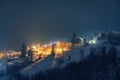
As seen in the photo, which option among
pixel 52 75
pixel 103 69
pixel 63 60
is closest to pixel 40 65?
pixel 63 60

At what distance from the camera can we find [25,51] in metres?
188

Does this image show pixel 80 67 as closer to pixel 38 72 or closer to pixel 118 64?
pixel 118 64

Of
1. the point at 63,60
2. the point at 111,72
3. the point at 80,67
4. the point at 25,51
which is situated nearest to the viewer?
the point at 111,72

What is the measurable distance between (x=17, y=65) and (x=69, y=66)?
37.7 metres

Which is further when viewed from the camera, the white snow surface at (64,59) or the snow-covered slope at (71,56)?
the white snow surface at (64,59)

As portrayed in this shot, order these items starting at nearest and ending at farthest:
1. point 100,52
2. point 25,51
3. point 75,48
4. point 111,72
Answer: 1. point 111,72
2. point 100,52
3. point 75,48
4. point 25,51

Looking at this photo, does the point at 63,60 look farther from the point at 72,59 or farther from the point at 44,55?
the point at 44,55

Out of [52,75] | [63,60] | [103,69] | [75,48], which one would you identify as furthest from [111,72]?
[75,48]

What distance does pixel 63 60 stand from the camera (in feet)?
497

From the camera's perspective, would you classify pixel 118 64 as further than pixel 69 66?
No

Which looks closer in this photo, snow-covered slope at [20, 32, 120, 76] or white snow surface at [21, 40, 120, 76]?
snow-covered slope at [20, 32, 120, 76]

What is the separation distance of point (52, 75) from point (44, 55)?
134 ft

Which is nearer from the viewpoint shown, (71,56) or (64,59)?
(71,56)

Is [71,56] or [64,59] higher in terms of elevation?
[71,56]
